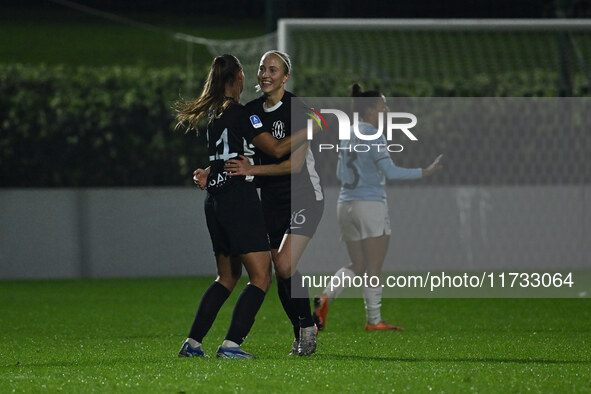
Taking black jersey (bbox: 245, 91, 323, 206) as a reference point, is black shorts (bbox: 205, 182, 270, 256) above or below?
below

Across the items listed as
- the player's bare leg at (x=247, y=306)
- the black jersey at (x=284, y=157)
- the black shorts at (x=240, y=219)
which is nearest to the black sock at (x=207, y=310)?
the player's bare leg at (x=247, y=306)

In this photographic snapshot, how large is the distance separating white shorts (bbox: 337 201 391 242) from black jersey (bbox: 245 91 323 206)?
1.96 meters

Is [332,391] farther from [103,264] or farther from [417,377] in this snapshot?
[103,264]

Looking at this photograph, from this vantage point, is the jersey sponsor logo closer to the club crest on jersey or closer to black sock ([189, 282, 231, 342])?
the club crest on jersey

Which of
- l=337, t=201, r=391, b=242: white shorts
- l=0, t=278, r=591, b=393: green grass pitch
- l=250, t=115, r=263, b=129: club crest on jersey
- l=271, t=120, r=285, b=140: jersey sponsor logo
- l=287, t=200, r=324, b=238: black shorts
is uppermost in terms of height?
l=250, t=115, r=263, b=129: club crest on jersey

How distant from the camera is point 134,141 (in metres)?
15.3

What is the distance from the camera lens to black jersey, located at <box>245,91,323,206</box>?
664 centimetres

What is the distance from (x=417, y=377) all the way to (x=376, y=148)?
10.6 feet

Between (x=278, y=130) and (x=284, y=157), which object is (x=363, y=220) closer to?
(x=284, y=157)

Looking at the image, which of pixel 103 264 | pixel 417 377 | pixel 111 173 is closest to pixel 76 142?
pixel 111 173

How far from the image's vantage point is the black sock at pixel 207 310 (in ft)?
22.0

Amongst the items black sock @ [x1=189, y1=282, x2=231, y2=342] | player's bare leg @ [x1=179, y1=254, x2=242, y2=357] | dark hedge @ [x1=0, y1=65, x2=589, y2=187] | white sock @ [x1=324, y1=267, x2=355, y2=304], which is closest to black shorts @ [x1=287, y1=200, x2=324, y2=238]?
player's bare leg @ [x1=179, y1=254, x2=242, y2=357]

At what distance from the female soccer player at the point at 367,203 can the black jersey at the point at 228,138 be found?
2353mm

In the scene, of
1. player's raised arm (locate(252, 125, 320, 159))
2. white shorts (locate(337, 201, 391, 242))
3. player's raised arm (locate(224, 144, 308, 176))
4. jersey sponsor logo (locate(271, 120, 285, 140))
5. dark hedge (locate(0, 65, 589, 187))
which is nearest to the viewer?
player's raised arm (locate(224, 144, 308, 176))
